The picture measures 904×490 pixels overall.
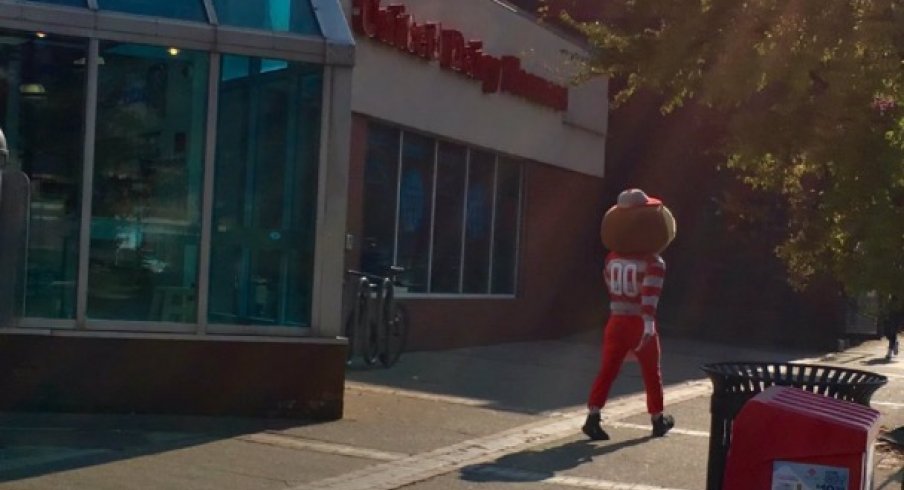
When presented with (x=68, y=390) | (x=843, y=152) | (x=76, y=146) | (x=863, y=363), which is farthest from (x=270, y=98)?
(x=863, y=363)

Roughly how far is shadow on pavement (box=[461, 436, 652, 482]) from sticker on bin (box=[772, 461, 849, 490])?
14.2 ft

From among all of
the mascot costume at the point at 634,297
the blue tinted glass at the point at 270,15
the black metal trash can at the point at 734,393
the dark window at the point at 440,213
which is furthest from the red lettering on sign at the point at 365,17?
the black metal trash can at the point at 734,393

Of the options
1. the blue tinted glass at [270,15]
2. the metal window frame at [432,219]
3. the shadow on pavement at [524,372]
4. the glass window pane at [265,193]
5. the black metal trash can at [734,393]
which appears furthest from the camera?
the metal window frame at [432,219]

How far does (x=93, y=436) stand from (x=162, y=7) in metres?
3.28

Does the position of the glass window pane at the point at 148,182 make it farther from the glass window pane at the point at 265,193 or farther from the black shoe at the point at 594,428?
the black shoe at the point at 594,428

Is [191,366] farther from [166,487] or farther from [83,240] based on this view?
[166,487]

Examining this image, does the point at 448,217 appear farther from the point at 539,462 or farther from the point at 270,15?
the point at 539,462

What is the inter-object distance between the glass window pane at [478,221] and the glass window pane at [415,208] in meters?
1.20

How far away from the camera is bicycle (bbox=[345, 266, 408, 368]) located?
47.4 feet

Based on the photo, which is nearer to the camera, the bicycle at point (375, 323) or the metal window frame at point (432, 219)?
the bicycle at point (375, 323)

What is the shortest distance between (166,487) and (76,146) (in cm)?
335

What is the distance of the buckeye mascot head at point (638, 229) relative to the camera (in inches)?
441

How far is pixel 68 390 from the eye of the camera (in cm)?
1026

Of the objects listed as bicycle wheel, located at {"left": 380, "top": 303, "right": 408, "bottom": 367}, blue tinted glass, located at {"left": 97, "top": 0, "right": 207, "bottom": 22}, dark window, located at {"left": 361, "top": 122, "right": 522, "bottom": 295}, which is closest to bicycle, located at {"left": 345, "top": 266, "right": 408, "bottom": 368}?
bicycle wheel, located at {"left": 380, "top": 303, "right": 408, "bottom": 367}
